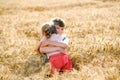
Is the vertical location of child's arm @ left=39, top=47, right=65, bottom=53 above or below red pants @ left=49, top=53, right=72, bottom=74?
above

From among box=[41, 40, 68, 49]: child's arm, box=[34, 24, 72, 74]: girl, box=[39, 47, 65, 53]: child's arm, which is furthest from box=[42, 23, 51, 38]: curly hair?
box=[39, 47, 65, 53]: child's arm

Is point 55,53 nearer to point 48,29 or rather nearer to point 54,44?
point 54,44

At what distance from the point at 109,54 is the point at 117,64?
0.77 metres

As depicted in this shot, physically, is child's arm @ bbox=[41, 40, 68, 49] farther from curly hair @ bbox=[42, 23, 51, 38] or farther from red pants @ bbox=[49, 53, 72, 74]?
red pants @ bbox=[49, 53, 72, 74]

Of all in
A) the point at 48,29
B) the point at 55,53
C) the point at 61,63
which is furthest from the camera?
the point at 48,29

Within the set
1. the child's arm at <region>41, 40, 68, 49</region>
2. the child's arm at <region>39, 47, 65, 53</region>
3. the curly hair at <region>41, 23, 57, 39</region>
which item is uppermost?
the curly hair at <region>41, 23, 57, 39</region>

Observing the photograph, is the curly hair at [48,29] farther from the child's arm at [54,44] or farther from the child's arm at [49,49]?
the child's arm at [49,49]

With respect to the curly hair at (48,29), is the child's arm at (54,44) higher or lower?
lower

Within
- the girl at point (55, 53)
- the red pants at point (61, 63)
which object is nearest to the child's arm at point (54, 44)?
the girl at point (55, 53)

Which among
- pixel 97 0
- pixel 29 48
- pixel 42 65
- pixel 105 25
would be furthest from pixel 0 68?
pixel 97 0

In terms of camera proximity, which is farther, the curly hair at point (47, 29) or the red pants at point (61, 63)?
the curly hair at point (47, 29)

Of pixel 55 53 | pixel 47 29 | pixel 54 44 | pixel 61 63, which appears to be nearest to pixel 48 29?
pixel 47 29

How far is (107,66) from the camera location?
5.57m

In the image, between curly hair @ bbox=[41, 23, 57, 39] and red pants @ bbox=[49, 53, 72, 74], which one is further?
curly hair @ bbox=[41, 23, 57, 39]
